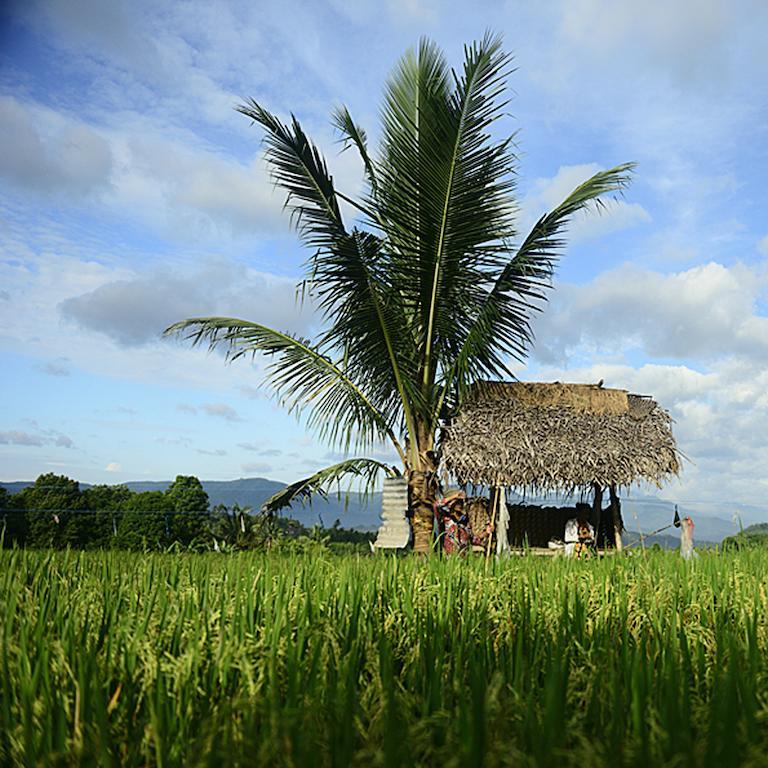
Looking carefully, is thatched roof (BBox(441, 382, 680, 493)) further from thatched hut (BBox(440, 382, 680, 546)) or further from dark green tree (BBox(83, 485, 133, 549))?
dark green tree (BBox(83, 485, 133, 549))

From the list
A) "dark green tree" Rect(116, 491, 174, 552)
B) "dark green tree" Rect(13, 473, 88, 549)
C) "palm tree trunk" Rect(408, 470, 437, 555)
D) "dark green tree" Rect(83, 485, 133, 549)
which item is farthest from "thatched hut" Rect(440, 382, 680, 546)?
"dark green tree" Rect(13, 473, 88, 549)

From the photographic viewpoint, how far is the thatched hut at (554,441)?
35.1ft

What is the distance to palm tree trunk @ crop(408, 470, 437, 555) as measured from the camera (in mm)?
10141

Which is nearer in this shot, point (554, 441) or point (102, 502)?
point (554, 441)

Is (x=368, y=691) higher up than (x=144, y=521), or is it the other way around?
(x=144, y=521)

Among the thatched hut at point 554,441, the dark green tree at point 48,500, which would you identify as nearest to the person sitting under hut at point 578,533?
the thatched hut at point 554,441

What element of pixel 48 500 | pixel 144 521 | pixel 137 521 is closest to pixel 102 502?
pixel 48 500

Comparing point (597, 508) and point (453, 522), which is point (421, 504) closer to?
point (453, 522)

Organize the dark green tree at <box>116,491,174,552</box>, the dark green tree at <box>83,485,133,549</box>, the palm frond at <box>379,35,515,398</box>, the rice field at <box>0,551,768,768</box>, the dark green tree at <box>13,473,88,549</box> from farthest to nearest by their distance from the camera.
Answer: the dark green tree at <box>13,473,88,549</box>
the dark green tree at <box>83,485,133,549</box>
the dark green tree at <box>116,491,174,552</box>
the palm frond at <box>379,35,515,398</box>
the rice field at <box>0,551,768,768</box>

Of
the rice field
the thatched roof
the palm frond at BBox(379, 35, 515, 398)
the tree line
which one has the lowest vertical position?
the rice field

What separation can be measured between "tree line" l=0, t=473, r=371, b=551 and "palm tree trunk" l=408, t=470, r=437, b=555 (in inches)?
86.1

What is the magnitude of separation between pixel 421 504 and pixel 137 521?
1309cm

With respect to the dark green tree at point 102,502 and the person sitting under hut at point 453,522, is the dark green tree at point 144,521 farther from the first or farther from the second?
the person sitting under hut at point 453,522

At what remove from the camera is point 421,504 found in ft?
33.6
